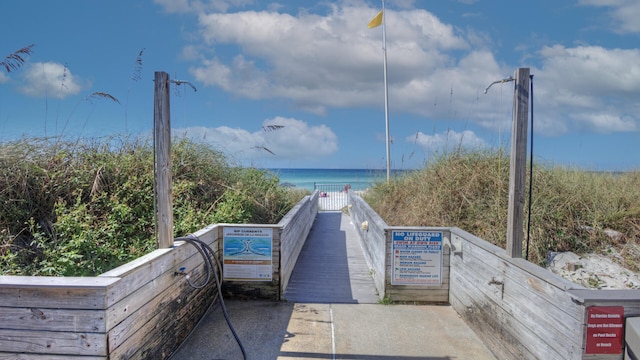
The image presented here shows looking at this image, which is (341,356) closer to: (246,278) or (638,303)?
(246,278)

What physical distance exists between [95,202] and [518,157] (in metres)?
5.01

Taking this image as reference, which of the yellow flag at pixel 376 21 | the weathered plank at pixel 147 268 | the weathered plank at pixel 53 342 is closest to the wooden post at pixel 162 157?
the weathered plank at pixel 147 268

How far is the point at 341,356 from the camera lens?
340 centimetres

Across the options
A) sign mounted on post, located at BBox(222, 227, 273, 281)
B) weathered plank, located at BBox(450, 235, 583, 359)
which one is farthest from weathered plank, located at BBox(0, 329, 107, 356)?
weathered plank, located at BBox(450, 235, 583, 359)

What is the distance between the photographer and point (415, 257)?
477 cm

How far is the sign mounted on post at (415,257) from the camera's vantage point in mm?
4762

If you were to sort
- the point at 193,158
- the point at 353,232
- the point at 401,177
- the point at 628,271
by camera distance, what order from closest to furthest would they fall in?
the point at 628,271 → the point at 193,158 → the point at 401,177 → the point at 353,232

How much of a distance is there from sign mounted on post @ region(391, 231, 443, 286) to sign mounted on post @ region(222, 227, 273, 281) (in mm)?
1579

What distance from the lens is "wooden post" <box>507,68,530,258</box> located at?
3382 mm

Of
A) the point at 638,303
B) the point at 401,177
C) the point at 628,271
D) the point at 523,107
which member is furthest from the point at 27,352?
the point at 401,177

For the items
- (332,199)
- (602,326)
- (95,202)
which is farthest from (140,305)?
(332,199)

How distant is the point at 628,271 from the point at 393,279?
275 cm

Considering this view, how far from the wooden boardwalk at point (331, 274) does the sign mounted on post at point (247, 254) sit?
0.54 meters

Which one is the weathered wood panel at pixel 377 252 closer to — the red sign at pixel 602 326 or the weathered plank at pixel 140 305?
the weathered plank at pixel 140 305
